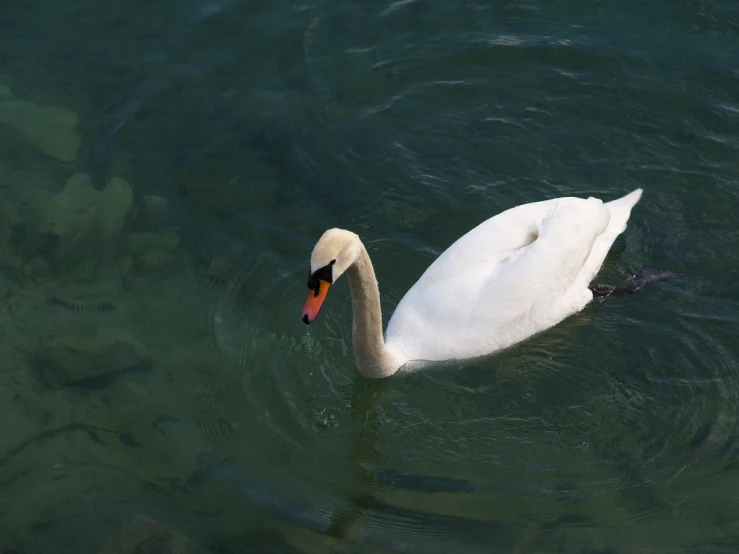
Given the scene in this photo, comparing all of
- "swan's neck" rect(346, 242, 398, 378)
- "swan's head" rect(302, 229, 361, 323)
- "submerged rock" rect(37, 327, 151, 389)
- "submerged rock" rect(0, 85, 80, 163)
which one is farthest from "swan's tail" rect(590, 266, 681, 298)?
"submerged rock" rect(0, 85, 80, 163)

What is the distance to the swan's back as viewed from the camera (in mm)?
8047

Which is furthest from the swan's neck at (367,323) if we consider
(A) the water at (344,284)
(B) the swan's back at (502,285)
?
(A) the water at (344,284)

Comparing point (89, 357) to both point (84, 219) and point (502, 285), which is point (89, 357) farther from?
point (502, 285)

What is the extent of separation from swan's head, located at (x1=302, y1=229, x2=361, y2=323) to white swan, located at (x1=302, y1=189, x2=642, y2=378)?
2.58 ft

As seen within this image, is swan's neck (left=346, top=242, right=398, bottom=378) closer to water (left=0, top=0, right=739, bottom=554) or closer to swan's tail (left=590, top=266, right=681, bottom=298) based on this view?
water (left=0, top=0, right=739, bottom=554)

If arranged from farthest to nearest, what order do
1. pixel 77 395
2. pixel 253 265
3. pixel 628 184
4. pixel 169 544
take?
pixel 628 184
pixel 253 265
pixel 77 395
pixel 169 544

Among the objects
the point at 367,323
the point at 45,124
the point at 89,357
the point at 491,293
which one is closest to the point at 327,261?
the point at 367,323

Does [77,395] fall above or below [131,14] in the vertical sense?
below

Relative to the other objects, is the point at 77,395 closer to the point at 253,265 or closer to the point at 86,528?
the point at 86,528

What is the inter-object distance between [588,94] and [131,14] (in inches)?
225

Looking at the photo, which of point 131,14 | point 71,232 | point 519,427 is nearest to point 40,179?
point 71,232

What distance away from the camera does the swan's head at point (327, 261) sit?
6.64 metres

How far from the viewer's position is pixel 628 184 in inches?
396

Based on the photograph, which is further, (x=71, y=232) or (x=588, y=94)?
(x=588, y=94)
